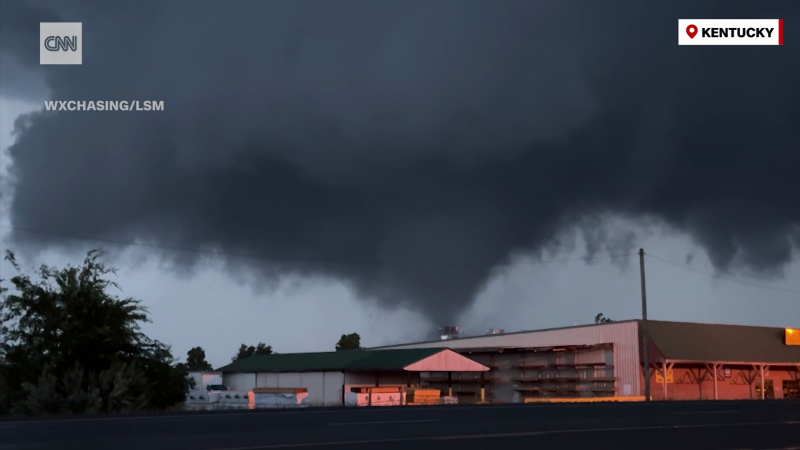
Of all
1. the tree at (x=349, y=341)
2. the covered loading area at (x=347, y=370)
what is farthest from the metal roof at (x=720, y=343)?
the tree at (x=349, y=341)

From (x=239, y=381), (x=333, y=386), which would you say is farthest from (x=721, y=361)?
(x=239, y=381)

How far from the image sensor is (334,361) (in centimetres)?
6047

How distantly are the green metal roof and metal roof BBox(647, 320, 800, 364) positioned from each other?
16.2 m

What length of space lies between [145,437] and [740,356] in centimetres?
5449

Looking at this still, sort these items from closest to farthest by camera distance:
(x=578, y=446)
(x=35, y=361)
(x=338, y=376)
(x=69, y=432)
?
(x=578, y=446)
(x=69, y=432)
(x=35, y=361)
(x=338, y=376)

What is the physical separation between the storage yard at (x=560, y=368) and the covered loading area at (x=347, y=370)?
0.08 m

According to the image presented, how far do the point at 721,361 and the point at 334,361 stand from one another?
28.2 m

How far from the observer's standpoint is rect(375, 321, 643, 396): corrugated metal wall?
179 feet

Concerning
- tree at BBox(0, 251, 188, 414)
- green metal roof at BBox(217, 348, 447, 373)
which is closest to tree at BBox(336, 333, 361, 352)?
green metal roof at BBox(217, 348, 447, 373)

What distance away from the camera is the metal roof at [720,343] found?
56.1 metres

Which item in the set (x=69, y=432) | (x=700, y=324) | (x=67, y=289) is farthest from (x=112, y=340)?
(x=700, y=324)

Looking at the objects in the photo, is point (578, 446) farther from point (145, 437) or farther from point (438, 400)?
point (438, 400)

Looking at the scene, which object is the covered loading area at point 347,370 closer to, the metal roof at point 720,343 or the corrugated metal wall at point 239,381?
the corrugated metal wall at point 239,381

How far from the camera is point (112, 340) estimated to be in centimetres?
3186
